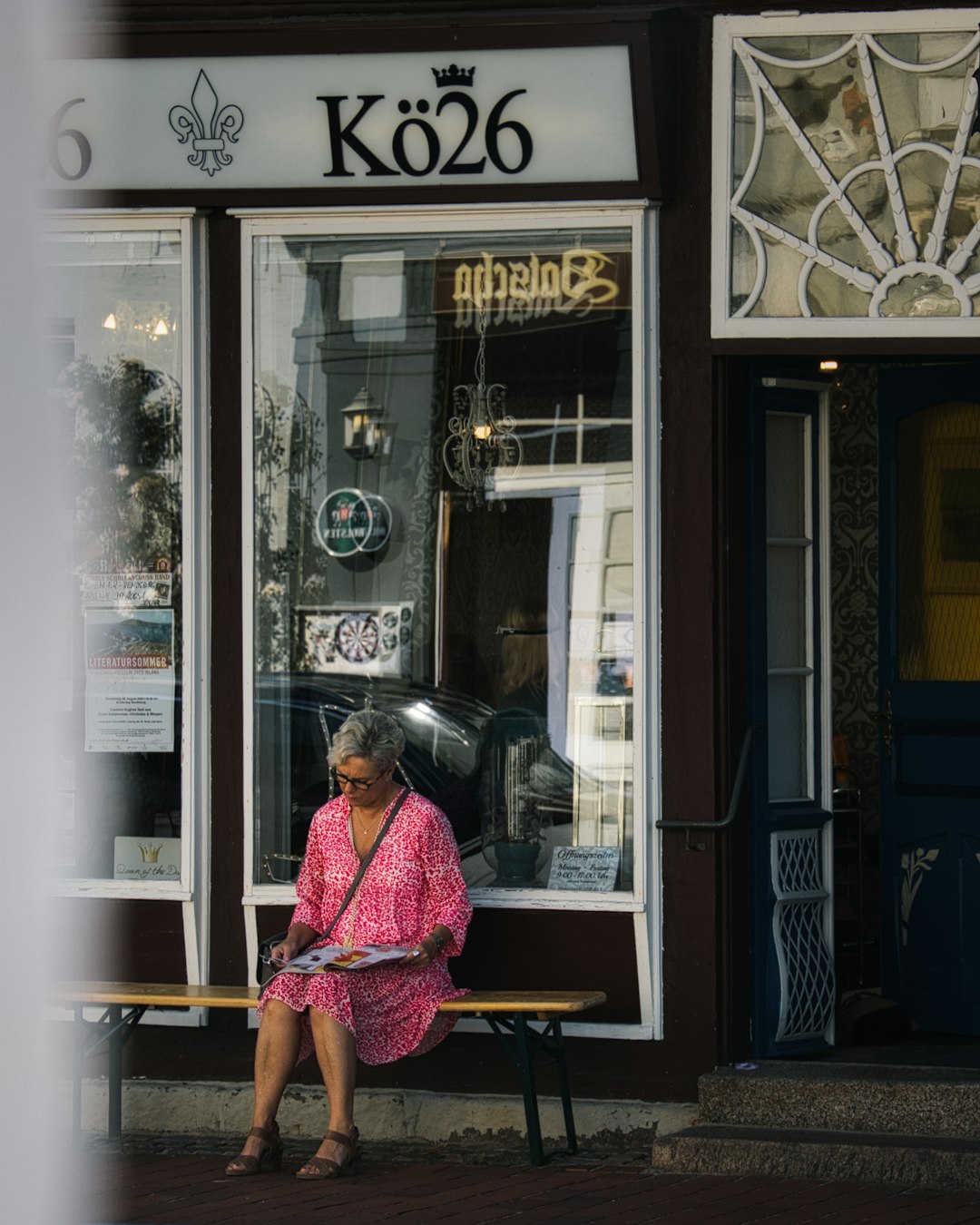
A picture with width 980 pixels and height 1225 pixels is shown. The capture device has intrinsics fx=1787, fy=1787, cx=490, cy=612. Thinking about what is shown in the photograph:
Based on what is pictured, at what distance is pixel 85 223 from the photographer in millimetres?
6805

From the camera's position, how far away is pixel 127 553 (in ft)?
22.2

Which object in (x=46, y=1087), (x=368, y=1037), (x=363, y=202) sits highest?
(x=363, y=202)

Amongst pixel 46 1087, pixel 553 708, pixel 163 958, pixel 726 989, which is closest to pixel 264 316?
pixel 553 708

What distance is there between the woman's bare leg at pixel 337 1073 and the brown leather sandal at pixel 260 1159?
0.20 m

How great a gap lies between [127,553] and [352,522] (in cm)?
86

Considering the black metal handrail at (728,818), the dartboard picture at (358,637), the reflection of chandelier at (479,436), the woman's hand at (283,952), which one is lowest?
the woman's hand at (283,952)

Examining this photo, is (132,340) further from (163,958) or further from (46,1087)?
(46,1087)

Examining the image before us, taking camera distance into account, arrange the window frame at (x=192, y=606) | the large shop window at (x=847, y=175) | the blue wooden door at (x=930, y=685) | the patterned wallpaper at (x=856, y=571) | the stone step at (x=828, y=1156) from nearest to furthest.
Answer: the stone step at (x=828, y=1156)
the large shop window at (x=847, y=175)
the window frame at (x=192, y=606)
the blue wooden door at (x=930, y=685)
the patterned wallpaper at (x=856, y=571)

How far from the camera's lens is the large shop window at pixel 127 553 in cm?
671

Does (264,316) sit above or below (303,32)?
below

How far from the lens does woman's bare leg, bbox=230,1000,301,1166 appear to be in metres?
5.76

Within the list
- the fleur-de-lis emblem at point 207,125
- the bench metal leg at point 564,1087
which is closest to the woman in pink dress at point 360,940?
the bench metal leg at point 564,1087

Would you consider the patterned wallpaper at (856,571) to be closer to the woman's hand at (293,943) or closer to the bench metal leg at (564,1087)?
the bench metal leg at (564,1087)

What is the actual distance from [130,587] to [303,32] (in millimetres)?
2127
